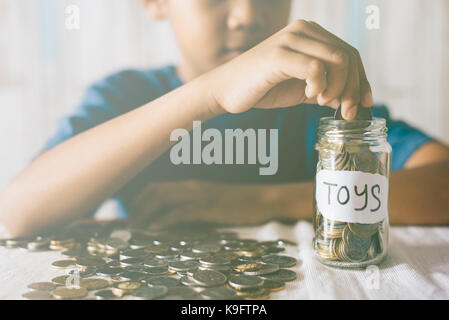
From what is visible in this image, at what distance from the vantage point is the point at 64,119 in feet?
3.35

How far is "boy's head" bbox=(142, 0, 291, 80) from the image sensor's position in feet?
2.99

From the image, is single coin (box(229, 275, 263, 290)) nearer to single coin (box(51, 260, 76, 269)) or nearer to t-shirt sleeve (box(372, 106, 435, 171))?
single coin (box(51, 260, 76, 269))

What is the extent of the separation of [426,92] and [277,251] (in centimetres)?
72

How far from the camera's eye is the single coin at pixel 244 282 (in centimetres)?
54

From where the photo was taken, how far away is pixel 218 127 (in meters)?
1.02

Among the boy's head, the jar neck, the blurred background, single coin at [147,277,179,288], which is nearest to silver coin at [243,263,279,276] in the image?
single coin at [147,277,179,288]

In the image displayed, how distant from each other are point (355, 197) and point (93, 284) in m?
0.39

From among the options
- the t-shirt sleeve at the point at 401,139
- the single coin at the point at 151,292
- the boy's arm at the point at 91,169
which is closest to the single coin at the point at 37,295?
the single coin at the point at 151,292

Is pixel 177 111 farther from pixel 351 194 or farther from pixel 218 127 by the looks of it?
pixel 351 194

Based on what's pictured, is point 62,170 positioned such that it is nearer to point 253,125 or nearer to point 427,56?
point 253,125

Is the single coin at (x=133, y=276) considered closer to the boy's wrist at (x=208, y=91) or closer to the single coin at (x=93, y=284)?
the single coin at (x=93, y=284)

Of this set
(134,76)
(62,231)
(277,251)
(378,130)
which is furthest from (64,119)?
(378,130)

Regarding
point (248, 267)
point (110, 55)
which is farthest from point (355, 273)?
point (110, 55)

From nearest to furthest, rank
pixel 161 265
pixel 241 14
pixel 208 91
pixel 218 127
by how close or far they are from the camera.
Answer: pixel 161 265 < pixel 208 91 < pixel 241 14 < pixel 218 127
